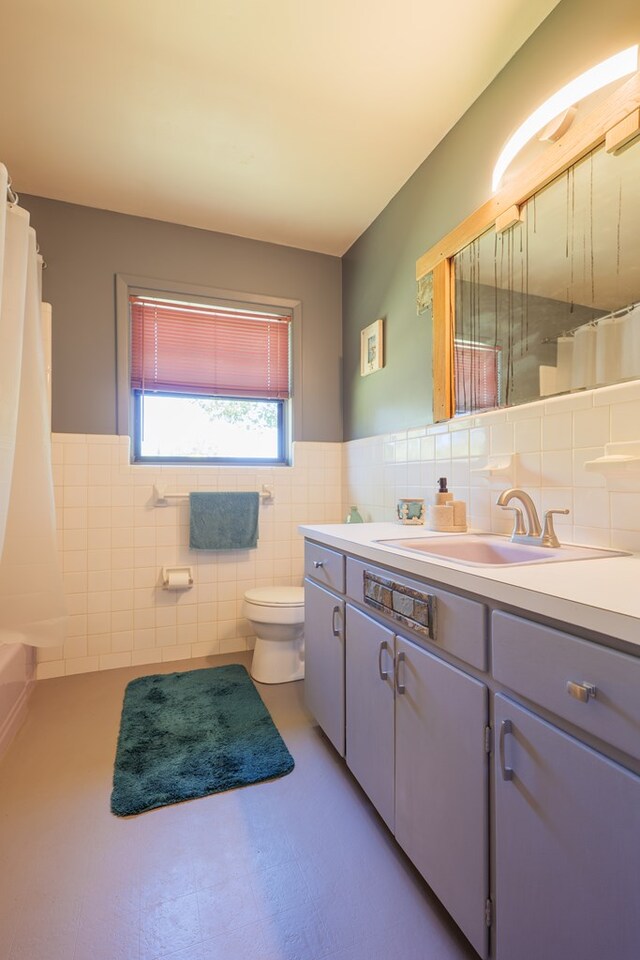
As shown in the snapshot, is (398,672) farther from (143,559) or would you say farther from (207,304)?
(207,304)

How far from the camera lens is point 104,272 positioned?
98.4 inches

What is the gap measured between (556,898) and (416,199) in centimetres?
252

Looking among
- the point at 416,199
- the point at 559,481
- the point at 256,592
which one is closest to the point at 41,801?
the point at 256,592

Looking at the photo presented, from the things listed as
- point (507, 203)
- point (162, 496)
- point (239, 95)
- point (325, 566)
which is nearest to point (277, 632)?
point (325, 566)

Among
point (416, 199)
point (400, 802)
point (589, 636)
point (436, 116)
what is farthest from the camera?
point (416, 199)

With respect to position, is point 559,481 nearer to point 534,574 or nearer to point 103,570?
point 534,574

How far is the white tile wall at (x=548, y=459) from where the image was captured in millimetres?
1200

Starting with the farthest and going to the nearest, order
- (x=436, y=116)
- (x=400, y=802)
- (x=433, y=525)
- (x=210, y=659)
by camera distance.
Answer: (x=210, y=659)
(x=436, y=116)
(x=433, y=525)
(x=400, y=802)

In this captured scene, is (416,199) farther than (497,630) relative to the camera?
Yes

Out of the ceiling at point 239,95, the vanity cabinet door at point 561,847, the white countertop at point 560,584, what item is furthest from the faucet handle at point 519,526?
the ceiling at point 239,95

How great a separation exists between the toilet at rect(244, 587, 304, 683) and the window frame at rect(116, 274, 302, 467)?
0.93 m

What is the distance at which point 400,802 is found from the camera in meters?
1.15

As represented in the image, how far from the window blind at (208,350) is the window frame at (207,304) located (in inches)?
1.7

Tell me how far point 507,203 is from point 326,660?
1.77m
